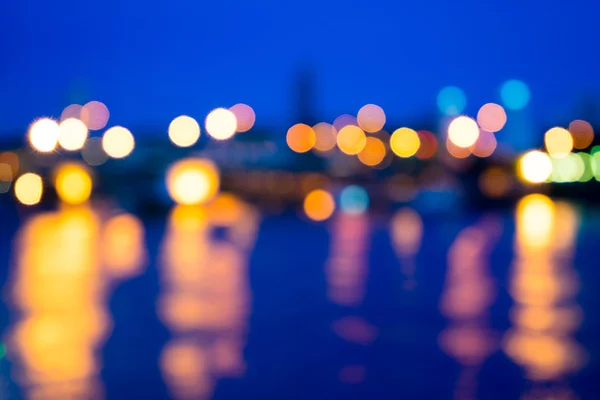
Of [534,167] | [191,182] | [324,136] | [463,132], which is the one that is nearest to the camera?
[191,182]

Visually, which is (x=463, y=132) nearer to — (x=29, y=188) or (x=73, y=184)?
(x=73, y=184)

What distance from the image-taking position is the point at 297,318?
8.17 m

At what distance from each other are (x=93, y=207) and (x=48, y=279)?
49.5 feet

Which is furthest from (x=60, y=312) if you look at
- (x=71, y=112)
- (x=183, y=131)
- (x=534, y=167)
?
(x=534, y=167)

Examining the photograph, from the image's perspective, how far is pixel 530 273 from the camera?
11.3 meters

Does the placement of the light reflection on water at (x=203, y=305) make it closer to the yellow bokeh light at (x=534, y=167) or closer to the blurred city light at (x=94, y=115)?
the blurred city light at (x=94, y=115)

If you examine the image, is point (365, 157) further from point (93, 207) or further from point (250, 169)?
point (93, 207)

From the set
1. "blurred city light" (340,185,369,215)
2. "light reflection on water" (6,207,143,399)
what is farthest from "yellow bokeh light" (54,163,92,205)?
"light reflection on water" (6,207,143,399)

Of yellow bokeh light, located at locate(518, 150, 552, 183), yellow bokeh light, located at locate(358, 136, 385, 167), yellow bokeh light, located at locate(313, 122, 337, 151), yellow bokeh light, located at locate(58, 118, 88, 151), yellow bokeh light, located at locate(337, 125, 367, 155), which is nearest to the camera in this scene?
yellow bokeh light, located at locate(58, 118, 88, 151)

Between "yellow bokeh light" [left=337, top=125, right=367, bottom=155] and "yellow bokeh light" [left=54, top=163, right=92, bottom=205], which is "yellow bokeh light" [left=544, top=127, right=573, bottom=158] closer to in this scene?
"yellow bokeh light" [left=337, top=125, right=367, bottom=155]

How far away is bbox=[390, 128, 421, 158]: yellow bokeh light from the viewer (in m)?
53.5

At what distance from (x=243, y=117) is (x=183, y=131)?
543cm

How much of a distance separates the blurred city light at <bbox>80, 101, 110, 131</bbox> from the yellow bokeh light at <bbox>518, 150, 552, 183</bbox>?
740 inches

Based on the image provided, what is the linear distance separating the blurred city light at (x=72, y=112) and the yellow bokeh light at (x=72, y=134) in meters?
0.33
